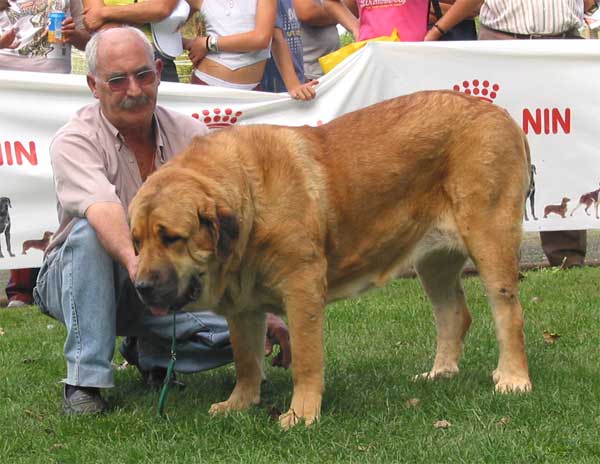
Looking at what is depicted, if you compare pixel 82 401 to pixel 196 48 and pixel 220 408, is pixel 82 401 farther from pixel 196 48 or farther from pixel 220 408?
pixel 196 48

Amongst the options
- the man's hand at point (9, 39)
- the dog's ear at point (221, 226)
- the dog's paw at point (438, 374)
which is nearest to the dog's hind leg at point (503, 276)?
the dog's paw at point (438, 374)

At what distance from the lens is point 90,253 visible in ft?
16.2

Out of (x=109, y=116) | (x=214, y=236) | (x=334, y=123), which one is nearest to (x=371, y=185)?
(x=334, y=123)

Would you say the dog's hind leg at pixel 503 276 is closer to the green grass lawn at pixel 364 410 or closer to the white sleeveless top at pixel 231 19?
the green grass lawn at pixel 364 410

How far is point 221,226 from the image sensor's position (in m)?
4.37

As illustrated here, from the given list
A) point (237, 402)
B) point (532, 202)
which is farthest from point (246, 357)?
point (532, 202)

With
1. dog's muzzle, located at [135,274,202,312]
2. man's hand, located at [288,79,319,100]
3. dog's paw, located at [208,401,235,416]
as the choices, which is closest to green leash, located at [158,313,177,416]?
dog's paw, located at [208,401,235,416]

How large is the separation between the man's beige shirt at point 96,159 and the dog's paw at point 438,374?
63.0 inches

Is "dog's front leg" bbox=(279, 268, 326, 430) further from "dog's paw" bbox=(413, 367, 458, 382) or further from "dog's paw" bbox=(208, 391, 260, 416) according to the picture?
"dog's paw" bbox=(413, 367, 458, 382)

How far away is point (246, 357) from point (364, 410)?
63 centimetres

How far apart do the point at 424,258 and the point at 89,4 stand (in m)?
3.39

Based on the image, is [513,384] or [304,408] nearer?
[304,408]

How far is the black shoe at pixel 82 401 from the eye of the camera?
16.4ft

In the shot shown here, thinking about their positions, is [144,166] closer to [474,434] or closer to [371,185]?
[371,185]
